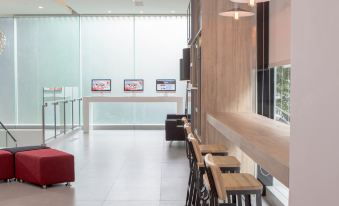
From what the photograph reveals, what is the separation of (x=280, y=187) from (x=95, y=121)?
8.87 m

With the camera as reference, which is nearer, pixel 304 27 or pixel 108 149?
pixel 304 27

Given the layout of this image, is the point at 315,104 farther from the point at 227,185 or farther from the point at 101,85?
the point at 101,85

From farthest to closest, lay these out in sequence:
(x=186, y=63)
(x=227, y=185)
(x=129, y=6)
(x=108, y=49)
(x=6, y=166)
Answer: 1. (x=108, y=49)
2. (x=129, y=6)
3. (x=186, y=63)
4. (x=6, y=166)
5. (x=227, y=185)

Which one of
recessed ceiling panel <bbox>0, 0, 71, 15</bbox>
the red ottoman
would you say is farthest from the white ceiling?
the red ottoman

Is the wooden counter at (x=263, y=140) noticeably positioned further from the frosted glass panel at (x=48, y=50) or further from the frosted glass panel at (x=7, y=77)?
the frosted glass panel at (x=7, y=77)

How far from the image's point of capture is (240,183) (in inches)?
123

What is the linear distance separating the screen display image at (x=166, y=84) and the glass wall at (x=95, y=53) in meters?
0.69

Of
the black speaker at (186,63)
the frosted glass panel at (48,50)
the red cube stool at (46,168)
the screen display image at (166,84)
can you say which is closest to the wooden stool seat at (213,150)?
the red cube stool at (46,168)

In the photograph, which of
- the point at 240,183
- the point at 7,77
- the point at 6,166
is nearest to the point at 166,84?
the point at 7,77

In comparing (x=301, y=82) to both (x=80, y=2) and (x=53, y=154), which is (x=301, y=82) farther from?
(x=80, y=2)

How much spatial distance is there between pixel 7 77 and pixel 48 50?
59.0 inches

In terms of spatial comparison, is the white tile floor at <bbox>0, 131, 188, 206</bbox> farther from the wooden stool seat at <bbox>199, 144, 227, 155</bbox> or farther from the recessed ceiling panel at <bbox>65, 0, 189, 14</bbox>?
the recessed ceiling panel at <bbox>65, 0, 189, 14</bbox>

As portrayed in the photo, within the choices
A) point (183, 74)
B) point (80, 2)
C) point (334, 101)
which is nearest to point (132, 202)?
point (334, 101)

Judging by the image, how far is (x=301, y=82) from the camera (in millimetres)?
1683
